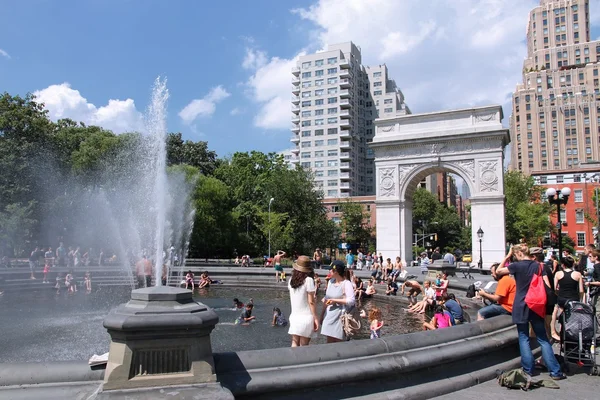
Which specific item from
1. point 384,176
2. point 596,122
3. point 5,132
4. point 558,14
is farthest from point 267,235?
point 558,14

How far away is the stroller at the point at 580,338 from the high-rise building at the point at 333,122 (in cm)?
8300

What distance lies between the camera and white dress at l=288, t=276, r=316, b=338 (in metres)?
5.94

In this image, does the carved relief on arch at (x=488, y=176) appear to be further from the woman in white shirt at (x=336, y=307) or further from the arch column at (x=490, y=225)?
the woman in white shirt at (x=336, y=307)

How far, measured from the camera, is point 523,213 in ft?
192

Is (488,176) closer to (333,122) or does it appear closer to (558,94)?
(333,122)

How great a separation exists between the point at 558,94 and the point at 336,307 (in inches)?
4876

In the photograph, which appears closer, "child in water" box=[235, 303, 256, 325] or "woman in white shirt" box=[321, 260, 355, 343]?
"woman in white shirt" box=[321, 260, 355, 343]

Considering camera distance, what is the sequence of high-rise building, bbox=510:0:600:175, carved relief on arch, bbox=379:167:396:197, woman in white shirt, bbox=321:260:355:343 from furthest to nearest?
1. high-rise building, bbox=510:0:600:175
2. carved relief on arch, bbox=379:167:396:197
3. woman in white shirt, bbox=321:260:355:343

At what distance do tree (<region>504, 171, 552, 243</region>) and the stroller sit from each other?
177ft

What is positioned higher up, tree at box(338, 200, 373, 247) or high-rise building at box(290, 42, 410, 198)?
high-rise building at box(290, 42, 410, 198)

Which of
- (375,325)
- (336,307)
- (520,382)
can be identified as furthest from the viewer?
(375,325)

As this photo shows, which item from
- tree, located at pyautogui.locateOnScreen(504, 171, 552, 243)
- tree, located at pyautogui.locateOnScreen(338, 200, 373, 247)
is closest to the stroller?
tree, located at pyautogui.locateOnScreen(504, 171, 552, 243)

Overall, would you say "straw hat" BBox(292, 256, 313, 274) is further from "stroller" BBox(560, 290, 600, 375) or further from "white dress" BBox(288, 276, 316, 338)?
"stroller" BBox(560, 290, 600, 375)

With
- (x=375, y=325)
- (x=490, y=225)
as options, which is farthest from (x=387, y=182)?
(x=375, y=325)
